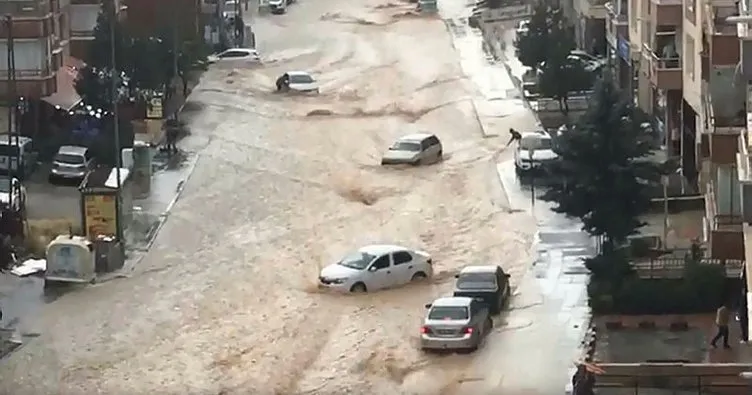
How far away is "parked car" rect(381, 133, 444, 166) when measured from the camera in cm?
4031

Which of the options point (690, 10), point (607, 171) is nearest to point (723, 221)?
point (607, 171)

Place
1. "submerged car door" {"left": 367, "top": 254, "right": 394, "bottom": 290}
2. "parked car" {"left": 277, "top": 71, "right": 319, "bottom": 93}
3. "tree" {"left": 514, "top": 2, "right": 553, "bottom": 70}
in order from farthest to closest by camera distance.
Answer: "parked car" {"left": 277, "top": 71, "right": 319, "bottom": 93}
"tree" {"left": 514, "top": 2, "right": 553, "bottom": 70}
"submerged car door" {"left": 367, "top": 254, "right": 394, "bottom": 290}

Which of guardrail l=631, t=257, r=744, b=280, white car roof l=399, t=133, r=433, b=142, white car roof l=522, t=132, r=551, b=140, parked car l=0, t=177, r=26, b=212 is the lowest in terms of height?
guardrail l=631, t=257, r=744, b=280

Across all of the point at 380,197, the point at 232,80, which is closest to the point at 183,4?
the point at 232,80

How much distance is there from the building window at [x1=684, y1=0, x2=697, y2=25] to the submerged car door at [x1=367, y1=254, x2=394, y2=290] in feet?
25.7

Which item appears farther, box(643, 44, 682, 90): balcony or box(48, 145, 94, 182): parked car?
box(48, 145, 94, 182): parked car

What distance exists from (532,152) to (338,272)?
952cm

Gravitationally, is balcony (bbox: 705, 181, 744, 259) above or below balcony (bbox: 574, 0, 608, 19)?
below

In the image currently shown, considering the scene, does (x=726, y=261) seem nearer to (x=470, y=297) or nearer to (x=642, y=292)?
(x=642, y=292)

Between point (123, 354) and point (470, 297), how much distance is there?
16.2 ft

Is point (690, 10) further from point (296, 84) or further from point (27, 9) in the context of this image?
point (296, 84)

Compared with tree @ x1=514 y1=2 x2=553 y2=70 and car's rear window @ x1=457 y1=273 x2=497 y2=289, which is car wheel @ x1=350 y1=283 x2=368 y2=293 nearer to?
car's rear window @ x1=457 y1=273 x2=497 y2=289

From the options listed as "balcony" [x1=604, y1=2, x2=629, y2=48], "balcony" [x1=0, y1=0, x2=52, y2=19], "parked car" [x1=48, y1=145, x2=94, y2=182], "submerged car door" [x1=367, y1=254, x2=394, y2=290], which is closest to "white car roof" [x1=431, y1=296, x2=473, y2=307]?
"submerged car door" [x1=367, y1=254, x2=394, y2=290]

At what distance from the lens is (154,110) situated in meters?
44.7
